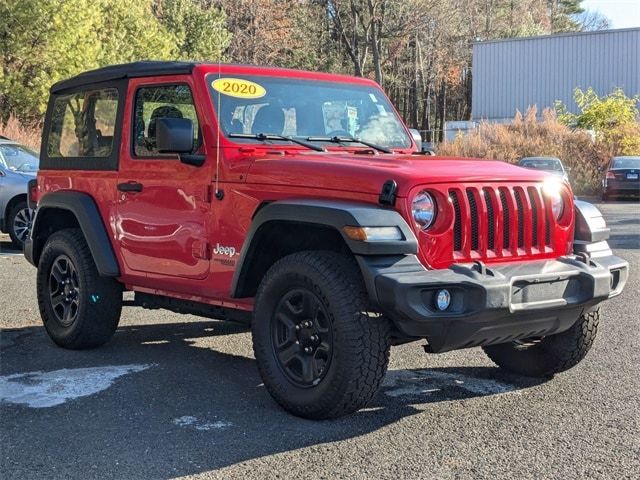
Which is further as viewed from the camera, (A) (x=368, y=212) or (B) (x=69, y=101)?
(B) (x=69, y=101)

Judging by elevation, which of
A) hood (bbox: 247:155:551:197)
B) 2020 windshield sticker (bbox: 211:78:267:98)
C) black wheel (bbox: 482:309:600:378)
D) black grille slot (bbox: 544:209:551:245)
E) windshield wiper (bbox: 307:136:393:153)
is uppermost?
2020 windshield sticker (bbox: 211:78:267:98)

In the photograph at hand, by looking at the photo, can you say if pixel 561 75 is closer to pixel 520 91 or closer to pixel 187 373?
pixel 520 91

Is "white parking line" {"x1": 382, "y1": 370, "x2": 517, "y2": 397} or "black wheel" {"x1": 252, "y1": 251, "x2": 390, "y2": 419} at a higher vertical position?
"black wheel" {"x1": 252, "y1": 251, "x2": 390, "y2": 419}

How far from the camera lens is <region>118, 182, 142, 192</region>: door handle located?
574 cm

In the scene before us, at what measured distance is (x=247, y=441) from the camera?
424 centimetres

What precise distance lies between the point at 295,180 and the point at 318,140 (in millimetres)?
954

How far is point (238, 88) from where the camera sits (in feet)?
18.3

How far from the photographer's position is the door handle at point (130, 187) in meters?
5.74

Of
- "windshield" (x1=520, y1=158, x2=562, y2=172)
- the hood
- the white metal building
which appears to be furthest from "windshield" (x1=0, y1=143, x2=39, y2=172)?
the white metal building

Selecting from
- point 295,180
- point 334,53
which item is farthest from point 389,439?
point 334,53

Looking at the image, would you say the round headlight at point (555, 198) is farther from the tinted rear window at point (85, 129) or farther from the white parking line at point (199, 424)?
the tinted rear window at point (85, 129)

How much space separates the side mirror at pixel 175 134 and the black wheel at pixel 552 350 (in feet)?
8.04

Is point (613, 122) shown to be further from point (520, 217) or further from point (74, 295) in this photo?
point (520, 217)

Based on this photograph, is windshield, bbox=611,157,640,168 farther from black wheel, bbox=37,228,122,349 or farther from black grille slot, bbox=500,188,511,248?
black grille slot, bbox=500,188,511,248
